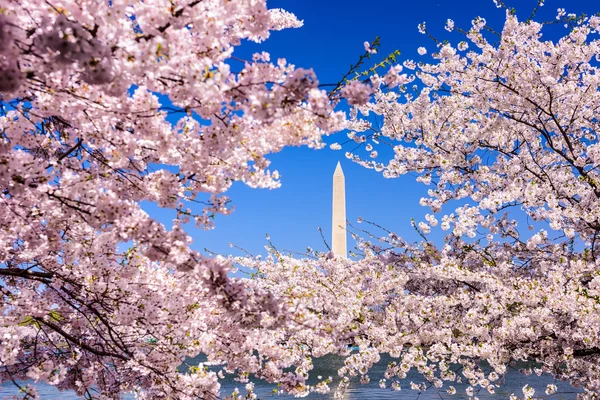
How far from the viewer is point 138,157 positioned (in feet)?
14.6

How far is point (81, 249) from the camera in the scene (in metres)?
4.66

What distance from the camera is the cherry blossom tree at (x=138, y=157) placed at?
2.51 metres

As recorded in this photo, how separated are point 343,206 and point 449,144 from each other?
16943mm

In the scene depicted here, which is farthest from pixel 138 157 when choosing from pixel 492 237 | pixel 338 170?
pixel 338 170

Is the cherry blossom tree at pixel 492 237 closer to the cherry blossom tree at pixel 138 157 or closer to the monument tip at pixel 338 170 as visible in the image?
the cherry blossom tree at pixel 138 157

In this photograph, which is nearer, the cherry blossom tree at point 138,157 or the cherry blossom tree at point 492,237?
the cherry blossom tree at point 138,157

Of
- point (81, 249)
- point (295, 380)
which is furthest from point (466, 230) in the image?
point (81, 249)

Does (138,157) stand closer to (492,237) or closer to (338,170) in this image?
(492,237)

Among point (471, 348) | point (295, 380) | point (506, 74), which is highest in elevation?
point (506, 74)

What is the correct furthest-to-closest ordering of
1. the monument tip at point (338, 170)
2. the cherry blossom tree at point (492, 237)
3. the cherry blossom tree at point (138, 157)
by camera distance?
the monument tip at point (338, 170) < the cherry blossom tree at point (492, 237) < the cherry blossom tree at point (138, 157)

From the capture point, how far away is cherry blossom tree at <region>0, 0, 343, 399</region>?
2.51 m

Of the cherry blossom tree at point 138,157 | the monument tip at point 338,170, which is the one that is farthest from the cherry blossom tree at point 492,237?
the monument tip at point 338,170

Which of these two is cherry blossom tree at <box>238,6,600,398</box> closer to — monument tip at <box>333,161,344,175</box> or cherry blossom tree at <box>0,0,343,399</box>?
cherry blossom tree at <box>0,0,343,399</box>

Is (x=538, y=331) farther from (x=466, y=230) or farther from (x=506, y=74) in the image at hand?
(x=506, y=74)
